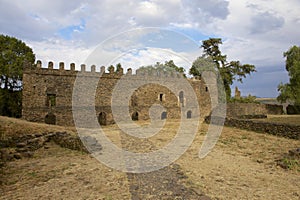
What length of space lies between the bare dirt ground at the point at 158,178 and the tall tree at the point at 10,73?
56.0 feet

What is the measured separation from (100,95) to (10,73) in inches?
392

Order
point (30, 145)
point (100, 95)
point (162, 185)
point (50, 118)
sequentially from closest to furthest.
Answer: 1. point (162, 185)
2. point (30, 145)
3. point (50, 118)
4. point (100, 95)

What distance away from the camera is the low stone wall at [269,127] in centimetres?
1045

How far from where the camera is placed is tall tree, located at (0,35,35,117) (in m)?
21.6

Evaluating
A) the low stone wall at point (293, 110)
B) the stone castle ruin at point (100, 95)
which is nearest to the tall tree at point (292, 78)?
the low stone wall at point (293, 110)

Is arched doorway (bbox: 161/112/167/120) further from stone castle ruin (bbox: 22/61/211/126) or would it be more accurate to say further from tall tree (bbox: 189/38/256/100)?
tall tree (bbox: 189/38/256/100)

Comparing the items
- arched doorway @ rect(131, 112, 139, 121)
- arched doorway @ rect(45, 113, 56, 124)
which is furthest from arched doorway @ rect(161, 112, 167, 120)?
arched doorway @ rect(45, 113, 56, 124)

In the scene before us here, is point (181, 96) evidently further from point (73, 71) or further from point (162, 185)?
point (162, 185)

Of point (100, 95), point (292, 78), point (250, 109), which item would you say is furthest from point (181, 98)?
point (292, 78)

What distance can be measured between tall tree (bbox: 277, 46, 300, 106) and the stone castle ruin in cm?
929

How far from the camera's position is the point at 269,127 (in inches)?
467

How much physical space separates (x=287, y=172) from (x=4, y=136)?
11.2 metres

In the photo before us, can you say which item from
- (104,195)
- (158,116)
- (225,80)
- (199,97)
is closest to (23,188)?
(104,195)

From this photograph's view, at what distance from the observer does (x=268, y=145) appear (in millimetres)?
9172
